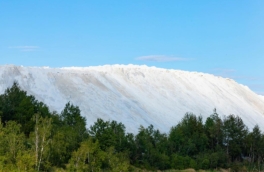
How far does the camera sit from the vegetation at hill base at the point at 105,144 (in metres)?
44.0

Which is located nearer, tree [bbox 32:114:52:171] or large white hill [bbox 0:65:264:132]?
tree [bbox 32:114:52:171]

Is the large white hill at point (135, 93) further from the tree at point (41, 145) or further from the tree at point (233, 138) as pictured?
the tree at point (41, 145)

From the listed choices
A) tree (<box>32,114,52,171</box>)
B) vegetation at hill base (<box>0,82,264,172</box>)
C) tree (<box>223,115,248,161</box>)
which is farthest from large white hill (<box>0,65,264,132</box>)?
tree (<box>32,114,52,171</box>)

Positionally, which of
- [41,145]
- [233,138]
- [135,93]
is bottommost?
[41,145]

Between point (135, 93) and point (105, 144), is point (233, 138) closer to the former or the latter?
point (105, 144)

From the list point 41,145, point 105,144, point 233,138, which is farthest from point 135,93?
point 41,145

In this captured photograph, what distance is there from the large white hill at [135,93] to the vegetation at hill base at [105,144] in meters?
18.0

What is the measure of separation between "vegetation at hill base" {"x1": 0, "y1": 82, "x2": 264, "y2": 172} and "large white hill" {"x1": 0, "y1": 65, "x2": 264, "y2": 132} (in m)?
18.0

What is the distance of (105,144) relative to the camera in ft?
196

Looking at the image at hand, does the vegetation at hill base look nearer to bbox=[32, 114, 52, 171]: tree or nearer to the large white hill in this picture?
bbox=[32, 114, 52, 171]: tree

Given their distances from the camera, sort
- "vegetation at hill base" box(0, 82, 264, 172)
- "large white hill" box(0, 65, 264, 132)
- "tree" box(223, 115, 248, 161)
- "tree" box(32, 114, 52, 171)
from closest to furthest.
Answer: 1. "tree" box(32, 114, 52, 171)
2. "vegetation at hill base" box(0, 82, 264, 172)
3. "tree" box(223, 115, 248, 161)
4. "large white hill" box(0, 65, 264, 132)

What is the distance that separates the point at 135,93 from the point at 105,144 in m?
56.0

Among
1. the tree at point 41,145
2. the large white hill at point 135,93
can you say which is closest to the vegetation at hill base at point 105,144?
the tree at point 41,145

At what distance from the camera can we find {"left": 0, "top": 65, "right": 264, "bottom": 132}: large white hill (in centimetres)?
9388
